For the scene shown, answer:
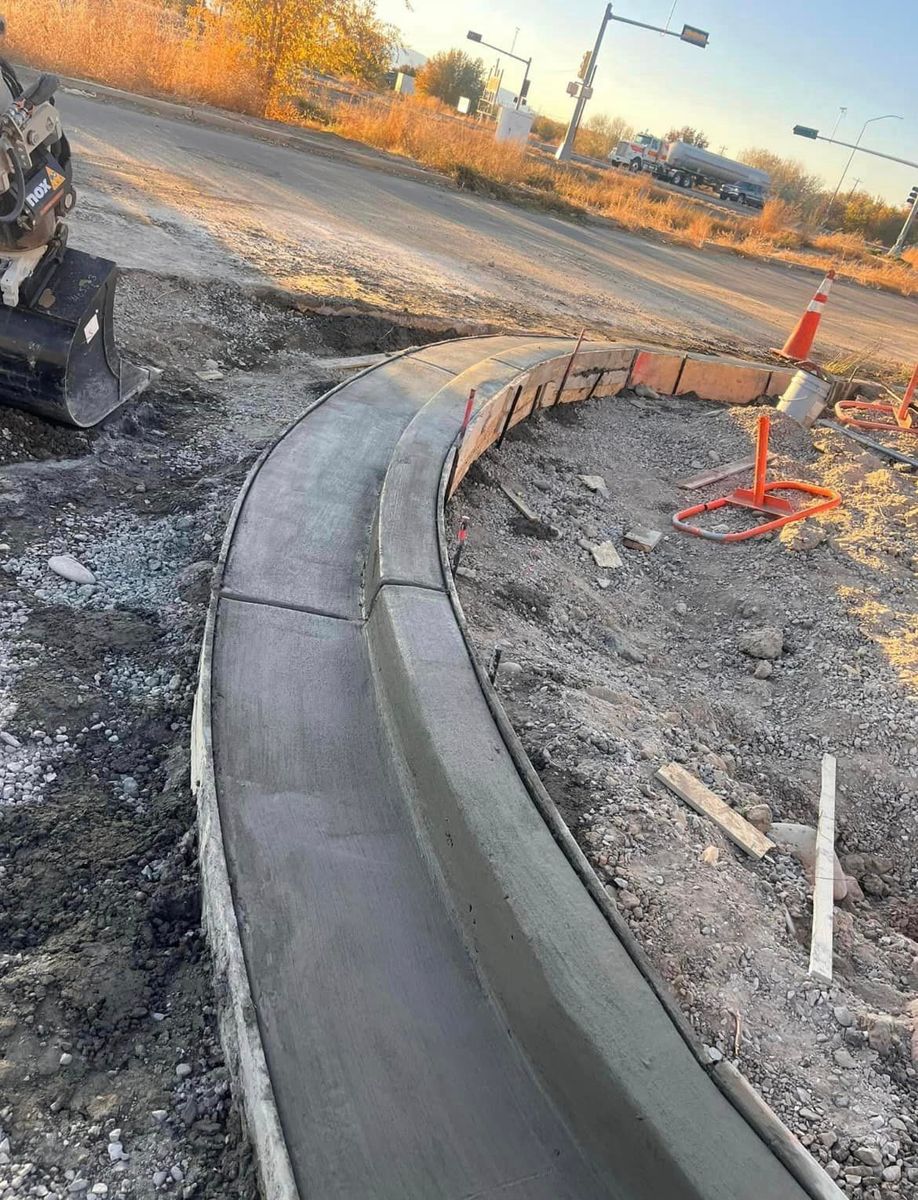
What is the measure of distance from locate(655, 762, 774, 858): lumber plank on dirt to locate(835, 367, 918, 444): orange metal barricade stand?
646cm

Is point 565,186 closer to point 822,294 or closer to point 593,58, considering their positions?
point 593,58

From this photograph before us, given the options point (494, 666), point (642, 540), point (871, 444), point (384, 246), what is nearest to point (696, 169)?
point (384, 246)

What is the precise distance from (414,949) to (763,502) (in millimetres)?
5481

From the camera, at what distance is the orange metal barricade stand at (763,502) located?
640 centimetres

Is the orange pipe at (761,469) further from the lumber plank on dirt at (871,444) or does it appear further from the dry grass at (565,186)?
the dry grass at (565,186)

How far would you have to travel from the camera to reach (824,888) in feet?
10.3

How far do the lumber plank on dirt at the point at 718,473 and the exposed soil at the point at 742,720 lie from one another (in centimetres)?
9

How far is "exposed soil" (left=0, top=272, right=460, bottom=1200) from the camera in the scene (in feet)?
5.99

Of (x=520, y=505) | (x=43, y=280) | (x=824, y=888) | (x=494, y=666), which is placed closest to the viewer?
(x=824, y=888)

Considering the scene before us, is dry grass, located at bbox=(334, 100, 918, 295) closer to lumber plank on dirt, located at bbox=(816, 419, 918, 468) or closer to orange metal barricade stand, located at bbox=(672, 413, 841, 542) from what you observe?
lumber plank on dirt, located at bbox=(816, 419, 918, 468)

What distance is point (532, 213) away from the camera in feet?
60.5

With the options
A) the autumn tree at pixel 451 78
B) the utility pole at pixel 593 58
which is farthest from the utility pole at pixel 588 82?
the autumn tree at pixel 451 78

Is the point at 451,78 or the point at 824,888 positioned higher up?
the point at 451,78

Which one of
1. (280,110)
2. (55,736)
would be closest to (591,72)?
(280,110)
